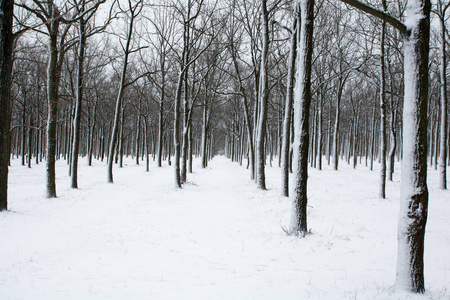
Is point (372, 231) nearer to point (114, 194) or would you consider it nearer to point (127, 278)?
point (127, 278)

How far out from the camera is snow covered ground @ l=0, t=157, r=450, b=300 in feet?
11.3

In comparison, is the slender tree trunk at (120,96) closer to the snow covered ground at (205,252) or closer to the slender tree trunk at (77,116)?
the slender tree trunk at (77,116)

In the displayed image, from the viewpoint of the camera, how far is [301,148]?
575cm

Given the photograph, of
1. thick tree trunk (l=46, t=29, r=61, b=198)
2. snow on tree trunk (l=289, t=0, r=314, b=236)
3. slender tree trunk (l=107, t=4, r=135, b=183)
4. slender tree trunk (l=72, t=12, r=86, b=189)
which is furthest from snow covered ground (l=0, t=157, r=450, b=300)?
slender tree trunk (l=107, t=4, r=135, b=183)

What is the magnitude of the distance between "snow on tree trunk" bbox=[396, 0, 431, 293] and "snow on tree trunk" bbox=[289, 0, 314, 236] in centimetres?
242

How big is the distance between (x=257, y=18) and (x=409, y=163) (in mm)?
14298

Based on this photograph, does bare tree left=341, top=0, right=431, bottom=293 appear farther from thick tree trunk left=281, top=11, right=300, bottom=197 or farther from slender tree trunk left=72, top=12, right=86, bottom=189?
slender tree trunk left=72, top=12, right=86, bottom=189

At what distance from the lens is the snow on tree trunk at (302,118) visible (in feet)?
18.5

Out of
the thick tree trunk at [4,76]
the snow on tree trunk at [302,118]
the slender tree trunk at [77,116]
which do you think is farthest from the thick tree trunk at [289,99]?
the slender tree trunk at [77,116]

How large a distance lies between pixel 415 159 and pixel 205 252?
149 inches

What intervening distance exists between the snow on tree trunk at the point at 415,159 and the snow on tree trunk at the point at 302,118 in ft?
7.93

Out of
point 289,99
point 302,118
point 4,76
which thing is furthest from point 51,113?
point 302,118

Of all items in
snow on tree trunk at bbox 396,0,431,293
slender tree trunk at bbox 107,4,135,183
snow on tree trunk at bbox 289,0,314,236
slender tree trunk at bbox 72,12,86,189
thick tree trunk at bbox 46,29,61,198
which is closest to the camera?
snow on tree trunk at bbox 396,0,431,293

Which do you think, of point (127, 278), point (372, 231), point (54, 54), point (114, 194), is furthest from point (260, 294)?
point (54, 54)
